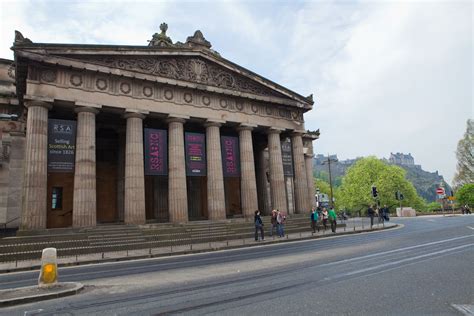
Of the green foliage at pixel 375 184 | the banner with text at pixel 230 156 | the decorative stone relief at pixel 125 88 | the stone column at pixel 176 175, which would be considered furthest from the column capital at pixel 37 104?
the green foliage at pixel 375 184

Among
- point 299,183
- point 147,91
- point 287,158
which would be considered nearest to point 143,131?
point 147,91

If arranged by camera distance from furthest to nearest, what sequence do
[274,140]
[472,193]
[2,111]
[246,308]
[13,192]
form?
[472,193] < [274,140] < [2,111] < [13,192] < [246,308]

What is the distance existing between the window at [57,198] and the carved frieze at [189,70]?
1119 cm

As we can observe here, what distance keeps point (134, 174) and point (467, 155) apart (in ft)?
187

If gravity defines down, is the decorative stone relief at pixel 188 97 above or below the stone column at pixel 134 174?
above

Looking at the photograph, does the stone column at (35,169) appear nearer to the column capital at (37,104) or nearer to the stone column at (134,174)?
the column capital at (37,104)

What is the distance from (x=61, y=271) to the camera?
12.1 m

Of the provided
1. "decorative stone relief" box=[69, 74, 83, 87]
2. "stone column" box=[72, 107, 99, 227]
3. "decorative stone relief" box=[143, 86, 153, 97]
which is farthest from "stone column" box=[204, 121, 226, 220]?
"decorative stone relief" box=[69, 74, 83, 87]

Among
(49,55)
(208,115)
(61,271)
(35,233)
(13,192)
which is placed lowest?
(61,271)

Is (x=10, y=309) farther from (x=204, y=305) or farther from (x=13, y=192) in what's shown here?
(x=13, y=192)

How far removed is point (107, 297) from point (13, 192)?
23806 millimetres

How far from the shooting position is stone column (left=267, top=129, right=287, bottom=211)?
28609 mm

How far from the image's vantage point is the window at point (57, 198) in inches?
1013

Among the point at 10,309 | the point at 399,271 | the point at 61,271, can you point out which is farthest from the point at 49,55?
the point at 399,271
